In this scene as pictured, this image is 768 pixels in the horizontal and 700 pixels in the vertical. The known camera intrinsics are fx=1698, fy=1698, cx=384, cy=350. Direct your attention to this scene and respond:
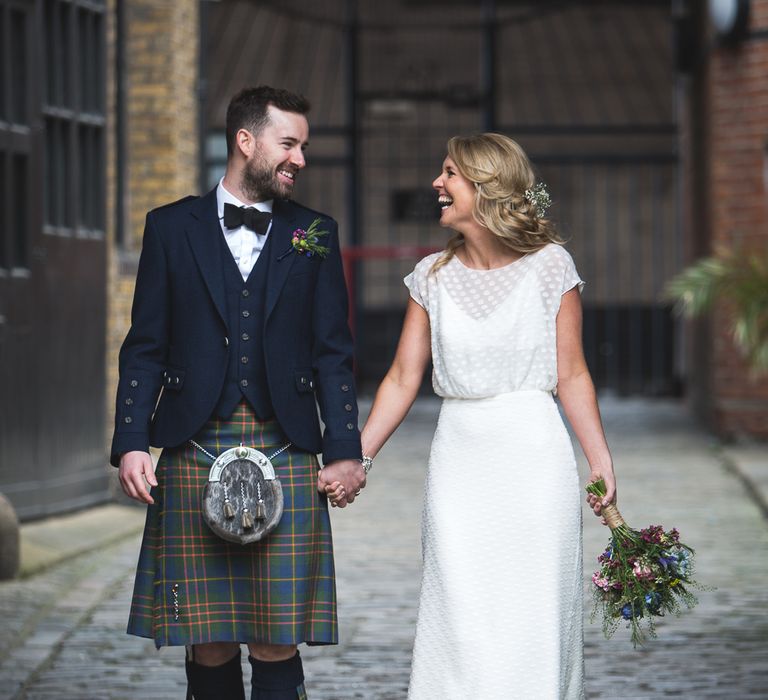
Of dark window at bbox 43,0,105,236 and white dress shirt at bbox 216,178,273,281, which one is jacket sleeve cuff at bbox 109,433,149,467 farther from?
dark window at bbox 43,0,105,236

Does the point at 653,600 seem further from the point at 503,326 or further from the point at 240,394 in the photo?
the point at 240,394

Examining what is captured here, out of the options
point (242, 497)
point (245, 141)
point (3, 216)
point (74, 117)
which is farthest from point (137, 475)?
point (74, 117)

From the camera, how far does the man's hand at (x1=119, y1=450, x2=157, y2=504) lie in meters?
3.83

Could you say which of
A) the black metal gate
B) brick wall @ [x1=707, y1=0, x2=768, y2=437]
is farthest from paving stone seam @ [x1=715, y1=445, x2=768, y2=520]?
the black metal gate

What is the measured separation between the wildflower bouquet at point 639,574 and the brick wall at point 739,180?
956 cm

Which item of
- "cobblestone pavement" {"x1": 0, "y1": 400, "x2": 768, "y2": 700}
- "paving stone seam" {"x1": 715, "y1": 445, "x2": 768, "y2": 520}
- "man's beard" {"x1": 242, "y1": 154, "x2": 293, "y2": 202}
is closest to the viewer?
"man's beard" {"x1": 242, "y1": 154, "x2": 293, "y2": 202}

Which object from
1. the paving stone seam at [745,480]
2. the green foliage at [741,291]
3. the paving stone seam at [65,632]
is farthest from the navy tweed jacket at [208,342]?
the green foliage at [741,291]

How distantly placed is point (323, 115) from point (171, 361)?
1604cm

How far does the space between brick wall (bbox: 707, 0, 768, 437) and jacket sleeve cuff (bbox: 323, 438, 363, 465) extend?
9721mm

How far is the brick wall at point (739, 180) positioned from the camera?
527 inches

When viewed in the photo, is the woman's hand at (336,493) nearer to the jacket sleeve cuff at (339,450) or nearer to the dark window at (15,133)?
the jacket sleeve cuff at (339,450)

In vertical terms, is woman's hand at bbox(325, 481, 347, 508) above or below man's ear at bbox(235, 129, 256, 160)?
below

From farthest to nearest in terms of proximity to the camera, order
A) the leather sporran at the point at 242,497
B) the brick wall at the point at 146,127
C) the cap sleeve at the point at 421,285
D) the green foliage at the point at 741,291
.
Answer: the green foliage at the point at 741,291 → the brick wall at the point at 146,127 → the cap sleeve at the point at 421,285 → the leather sporran at the point at 242,497

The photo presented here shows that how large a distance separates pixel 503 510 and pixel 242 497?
2.01 ft
